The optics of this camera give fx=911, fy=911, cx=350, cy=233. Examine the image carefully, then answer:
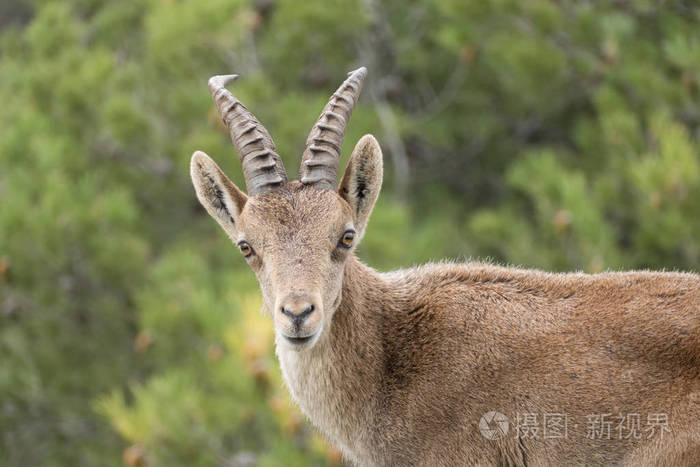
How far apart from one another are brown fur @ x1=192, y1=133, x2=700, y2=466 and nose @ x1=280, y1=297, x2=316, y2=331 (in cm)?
4

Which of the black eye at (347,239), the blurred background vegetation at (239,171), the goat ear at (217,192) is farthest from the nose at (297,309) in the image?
the blurred background vegetation at (239,171)

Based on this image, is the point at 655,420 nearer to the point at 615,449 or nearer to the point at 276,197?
the point at 615,449

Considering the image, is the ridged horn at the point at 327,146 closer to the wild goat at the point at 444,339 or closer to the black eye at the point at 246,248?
the wild goat at the point at 444,339

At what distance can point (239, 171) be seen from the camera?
1917 centimetres

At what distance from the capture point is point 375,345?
21.3 feet

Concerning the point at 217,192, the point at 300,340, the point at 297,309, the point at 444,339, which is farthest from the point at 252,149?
the point at 444,339

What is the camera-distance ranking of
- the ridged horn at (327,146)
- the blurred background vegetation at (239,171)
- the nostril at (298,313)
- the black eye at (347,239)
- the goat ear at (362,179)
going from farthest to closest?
the blurred background vegetation at (239,171) < the goat ear at (362,179) < the ridged horn at (327,146) < the black eye at (347,239) < the nostril at (298,313)

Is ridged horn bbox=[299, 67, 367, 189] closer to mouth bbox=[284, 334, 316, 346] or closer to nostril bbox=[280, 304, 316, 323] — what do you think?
nostril bbox=[280, 304, 316, 323]

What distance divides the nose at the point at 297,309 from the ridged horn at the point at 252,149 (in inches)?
40.1

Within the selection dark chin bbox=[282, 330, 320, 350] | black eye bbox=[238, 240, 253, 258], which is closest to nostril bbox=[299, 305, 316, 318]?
dark chin bbox=[282, 330, 320, 350]

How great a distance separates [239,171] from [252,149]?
12804mm

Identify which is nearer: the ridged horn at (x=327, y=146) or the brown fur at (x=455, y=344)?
the brown fur at (x=455, y=344)

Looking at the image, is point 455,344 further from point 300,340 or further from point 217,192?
point 217,192

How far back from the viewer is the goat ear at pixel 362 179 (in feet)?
21.4
